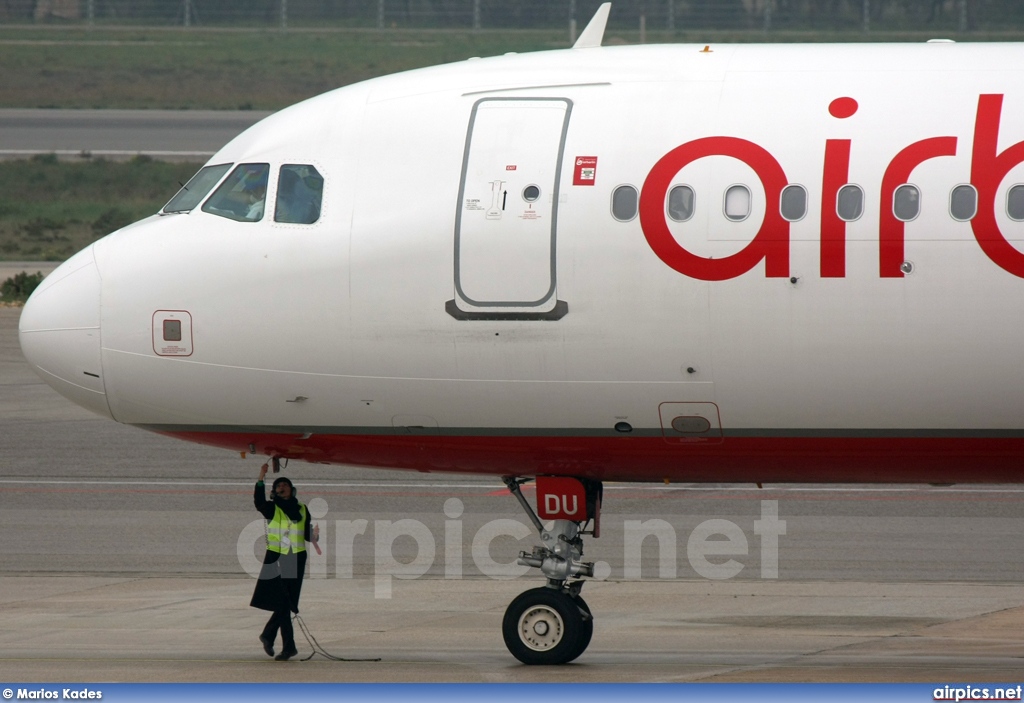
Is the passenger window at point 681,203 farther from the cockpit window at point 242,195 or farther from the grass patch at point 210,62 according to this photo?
the grass patch at point 210,62

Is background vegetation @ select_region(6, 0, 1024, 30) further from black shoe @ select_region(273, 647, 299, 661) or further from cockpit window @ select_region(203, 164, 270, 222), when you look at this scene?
black shoe @ select_region(273, 647, 299, 661)

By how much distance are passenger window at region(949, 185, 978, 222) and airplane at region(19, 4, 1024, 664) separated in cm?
2

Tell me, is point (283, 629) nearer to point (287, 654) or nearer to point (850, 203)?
point (287, 654)

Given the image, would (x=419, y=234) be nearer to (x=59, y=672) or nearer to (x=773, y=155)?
(x=773, y=155)

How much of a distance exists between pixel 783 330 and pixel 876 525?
9.23 m

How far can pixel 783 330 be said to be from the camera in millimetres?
11914

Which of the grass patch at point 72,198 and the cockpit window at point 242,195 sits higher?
the grass patch at point 72,198

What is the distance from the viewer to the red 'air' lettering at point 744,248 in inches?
469

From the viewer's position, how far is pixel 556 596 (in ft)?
43.3

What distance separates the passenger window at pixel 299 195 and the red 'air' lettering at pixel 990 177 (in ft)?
17.5

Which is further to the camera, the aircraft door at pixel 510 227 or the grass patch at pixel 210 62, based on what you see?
the grass patch at pixel 210 62

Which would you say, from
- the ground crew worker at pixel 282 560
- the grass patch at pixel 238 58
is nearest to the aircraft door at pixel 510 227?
the ground crew worker at pixel 282 560

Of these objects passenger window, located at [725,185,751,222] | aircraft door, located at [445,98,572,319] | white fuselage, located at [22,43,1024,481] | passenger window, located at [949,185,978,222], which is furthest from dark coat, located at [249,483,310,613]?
passenger window, located at [949,185,978,222]

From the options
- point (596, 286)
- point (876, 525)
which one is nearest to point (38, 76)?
point (876, 525)
